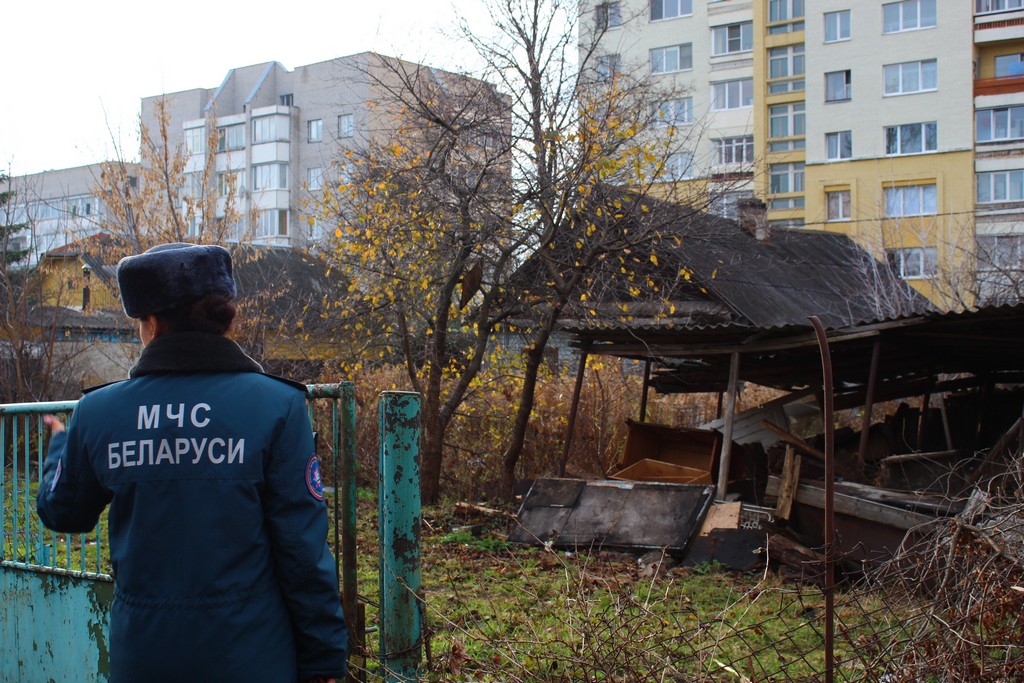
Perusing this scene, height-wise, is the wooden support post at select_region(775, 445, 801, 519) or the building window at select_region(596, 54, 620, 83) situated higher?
the building window at select_region(596, 54, 620, 83)

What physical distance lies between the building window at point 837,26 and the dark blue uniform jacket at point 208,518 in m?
43.0

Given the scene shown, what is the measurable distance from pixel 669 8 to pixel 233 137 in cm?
2471

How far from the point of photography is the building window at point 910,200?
38.5 metres

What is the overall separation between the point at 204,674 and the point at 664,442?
1075 cm

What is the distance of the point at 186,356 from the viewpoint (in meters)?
2.51

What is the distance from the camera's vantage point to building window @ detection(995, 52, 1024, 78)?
38.6 meters

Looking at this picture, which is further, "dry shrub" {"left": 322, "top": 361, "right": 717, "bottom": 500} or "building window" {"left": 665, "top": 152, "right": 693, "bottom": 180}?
"dry shrub" {"left": 322, "top": 361, "right": 717, "bottom": 500}

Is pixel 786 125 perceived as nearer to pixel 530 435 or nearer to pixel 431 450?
pixel 530 435

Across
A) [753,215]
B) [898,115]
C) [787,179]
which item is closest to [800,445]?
[753,215]

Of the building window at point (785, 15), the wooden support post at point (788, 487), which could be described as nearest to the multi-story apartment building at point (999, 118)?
the building window at point (785, 15)

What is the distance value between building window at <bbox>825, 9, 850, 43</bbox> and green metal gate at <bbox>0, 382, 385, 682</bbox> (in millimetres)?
41808

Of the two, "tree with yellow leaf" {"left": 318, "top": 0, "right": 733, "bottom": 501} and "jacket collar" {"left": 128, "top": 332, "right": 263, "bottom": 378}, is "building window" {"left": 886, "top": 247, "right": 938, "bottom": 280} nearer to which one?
"tree with yellow leaf" {"left": 318, "top": 0, "right": 733, "bottom": 501}

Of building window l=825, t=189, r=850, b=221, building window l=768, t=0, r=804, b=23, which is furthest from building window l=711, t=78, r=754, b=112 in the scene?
building window l=825, t=189, r=850, b=221

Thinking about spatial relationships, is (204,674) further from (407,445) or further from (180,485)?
(407,445)
